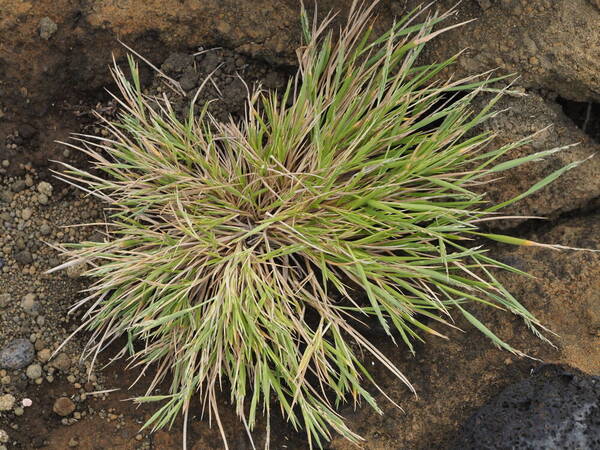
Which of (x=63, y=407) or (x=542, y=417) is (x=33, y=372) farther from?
(x=542, y=417)

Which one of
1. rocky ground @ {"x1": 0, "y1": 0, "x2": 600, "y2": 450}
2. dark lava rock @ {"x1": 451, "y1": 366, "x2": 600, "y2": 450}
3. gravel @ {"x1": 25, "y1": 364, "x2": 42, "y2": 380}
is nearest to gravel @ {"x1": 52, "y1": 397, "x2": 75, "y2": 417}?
rocky ground @ {"x1": 0, "y1": 0, "x2": 600, "y2": 450}

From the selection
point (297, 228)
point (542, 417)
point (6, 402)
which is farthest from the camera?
point (6, 402)

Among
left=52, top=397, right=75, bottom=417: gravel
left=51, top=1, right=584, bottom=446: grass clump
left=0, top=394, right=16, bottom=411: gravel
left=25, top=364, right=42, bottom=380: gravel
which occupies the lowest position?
left=0, top=394, right=16, bottom=411: gravel

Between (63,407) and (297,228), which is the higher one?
(297,228)

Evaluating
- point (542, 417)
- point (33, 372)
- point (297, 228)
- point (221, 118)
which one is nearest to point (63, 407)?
point (33, 372)

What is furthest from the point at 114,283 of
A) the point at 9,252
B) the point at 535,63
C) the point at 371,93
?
the point at 535,63

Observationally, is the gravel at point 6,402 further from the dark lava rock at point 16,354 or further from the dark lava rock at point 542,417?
the dark lava rock at point 542,417

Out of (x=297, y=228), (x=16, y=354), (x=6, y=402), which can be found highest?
(x=297, y=228)

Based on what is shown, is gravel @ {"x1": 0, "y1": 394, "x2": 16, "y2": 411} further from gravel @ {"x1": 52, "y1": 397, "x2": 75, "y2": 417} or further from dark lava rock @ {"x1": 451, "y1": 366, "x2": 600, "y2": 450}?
dark lava rock @ {"x1": 451, "y1": 366, "x2": 600, "y2": 450}
